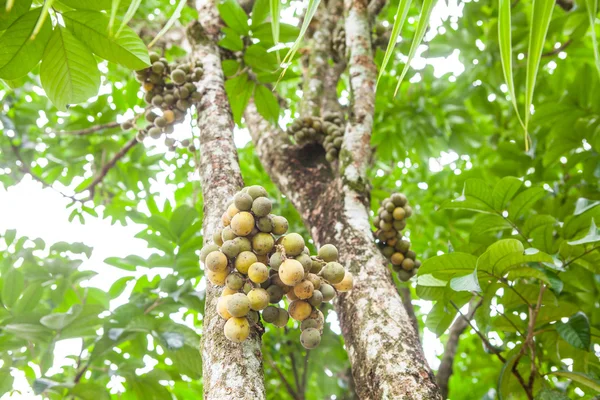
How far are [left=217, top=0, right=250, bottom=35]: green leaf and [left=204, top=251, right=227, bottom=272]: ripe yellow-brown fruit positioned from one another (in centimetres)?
165

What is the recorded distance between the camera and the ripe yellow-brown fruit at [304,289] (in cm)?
122

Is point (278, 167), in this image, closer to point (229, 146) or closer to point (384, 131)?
point (229, 146)

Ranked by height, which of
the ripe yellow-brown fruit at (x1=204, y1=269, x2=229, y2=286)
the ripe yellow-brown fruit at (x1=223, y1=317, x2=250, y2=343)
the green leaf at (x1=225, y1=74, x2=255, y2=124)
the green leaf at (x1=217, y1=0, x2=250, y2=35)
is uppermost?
the green leaf at (x1=217, y1=0, x2=250, y2=35)

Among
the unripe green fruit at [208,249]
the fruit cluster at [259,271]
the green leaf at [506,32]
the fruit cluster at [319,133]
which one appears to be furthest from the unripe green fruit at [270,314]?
the fruit cluster at [319,133]

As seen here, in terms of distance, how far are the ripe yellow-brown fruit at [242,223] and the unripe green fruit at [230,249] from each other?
0.03 m

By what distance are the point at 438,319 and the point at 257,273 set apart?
3.69 feet

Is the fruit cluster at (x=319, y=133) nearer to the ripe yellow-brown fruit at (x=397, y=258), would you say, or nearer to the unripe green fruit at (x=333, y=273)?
the ripe yellow-brown fruit at (x=397, y=258)

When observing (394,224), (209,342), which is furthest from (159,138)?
(209,342)

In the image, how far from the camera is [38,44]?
1.39 m

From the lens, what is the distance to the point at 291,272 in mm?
1146

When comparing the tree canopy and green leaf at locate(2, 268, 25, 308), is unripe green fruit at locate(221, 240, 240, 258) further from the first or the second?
green leaf at locate(2, 268, 25, 308)

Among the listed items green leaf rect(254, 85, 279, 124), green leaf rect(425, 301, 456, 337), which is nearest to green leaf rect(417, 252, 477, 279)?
green leaf rect(425, 301, 456, 337)

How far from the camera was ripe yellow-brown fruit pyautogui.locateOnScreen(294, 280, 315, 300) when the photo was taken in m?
1.22

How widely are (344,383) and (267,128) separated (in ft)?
6.01
